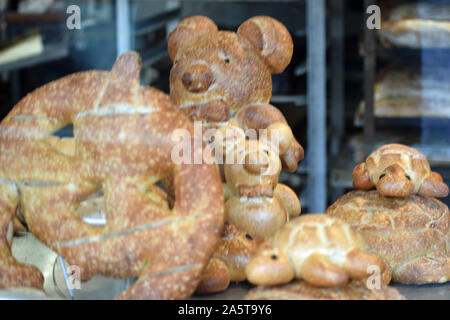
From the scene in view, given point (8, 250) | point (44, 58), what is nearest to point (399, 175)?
point (8, 250)

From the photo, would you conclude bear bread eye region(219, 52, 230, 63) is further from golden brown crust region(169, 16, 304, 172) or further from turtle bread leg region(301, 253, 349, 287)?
turtle bread leg region(301, 253, 349, 287)

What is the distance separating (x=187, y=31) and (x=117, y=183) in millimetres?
368

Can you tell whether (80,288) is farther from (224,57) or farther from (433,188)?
(433,188)

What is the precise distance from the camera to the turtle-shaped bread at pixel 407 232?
31.1 inches

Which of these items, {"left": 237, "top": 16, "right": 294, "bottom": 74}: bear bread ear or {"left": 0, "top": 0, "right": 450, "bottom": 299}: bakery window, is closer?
{"left": 0, "top": 0, "right": 450, "bottom": 299}: bakery window

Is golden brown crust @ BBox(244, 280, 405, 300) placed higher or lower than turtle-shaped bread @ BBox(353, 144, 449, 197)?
lower

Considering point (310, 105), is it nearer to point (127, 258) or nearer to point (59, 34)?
point (59, 34)

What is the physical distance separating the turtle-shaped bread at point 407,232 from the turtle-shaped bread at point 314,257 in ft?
0.51

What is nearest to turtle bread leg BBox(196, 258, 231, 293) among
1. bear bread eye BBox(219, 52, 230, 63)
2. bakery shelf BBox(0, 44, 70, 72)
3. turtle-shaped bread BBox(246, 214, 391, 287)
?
turtle-shaped bread BBox(246, 214, 391, 287)

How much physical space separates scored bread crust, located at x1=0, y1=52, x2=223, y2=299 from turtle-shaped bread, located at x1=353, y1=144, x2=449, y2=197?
0.32 metres

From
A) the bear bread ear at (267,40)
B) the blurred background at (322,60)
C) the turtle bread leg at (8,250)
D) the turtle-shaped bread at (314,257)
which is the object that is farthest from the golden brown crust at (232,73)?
the turtle bread leg at (8,250)

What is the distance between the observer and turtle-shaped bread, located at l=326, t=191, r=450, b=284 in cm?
79

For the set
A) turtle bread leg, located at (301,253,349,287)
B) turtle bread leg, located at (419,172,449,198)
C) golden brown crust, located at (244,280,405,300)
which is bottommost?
golden brown crust, located at (244,280,405,300)
